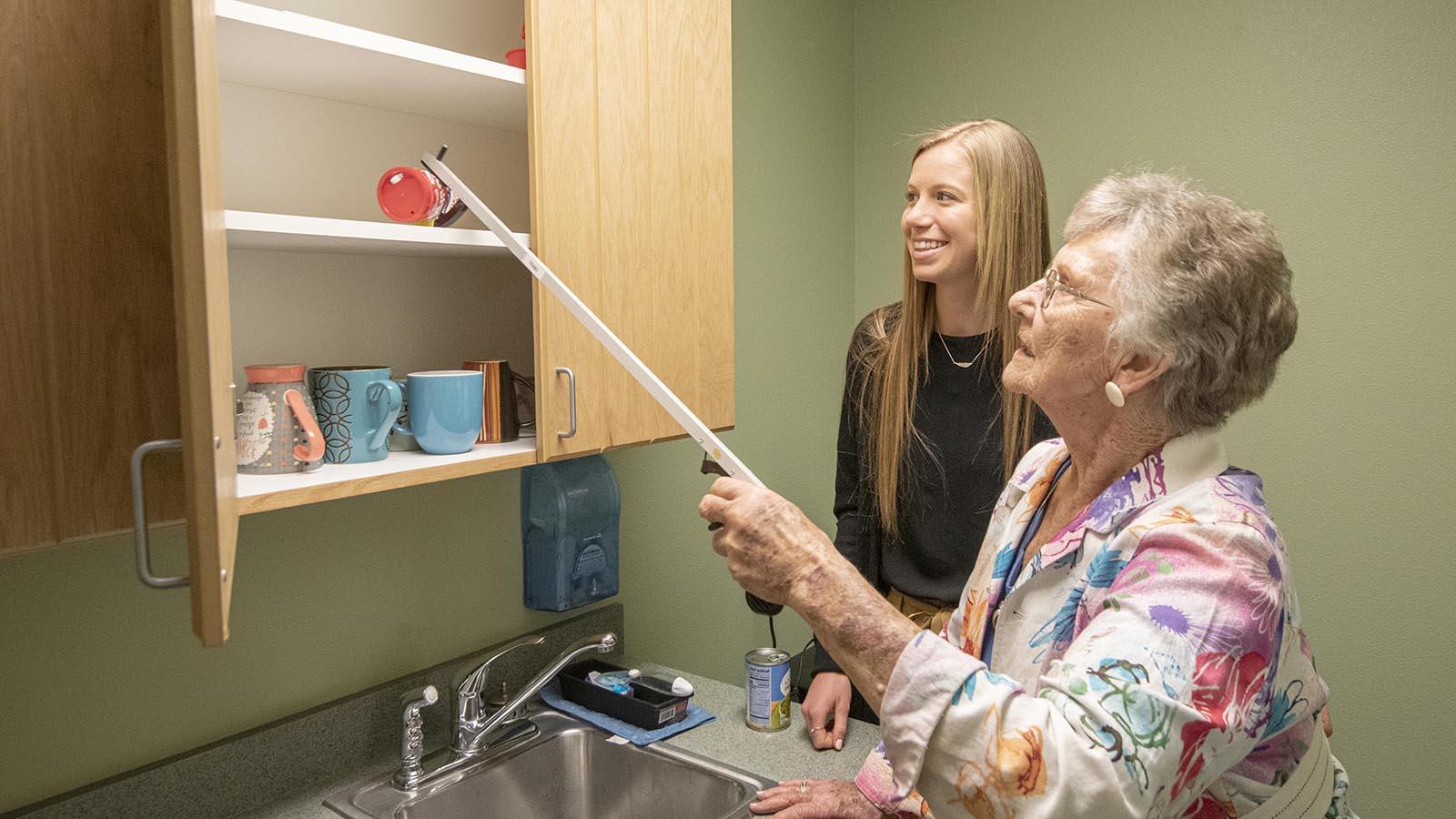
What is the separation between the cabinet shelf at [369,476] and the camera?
1152 mm

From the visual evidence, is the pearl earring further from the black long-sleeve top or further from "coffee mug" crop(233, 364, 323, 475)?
"coffee mug" crop(233, 364, 323, 475)

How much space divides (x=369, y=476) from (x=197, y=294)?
0.50m

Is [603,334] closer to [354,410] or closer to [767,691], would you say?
[354,410]

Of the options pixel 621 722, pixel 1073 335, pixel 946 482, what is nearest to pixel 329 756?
pixel 621 722

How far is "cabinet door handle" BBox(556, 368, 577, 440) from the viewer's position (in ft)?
4.74

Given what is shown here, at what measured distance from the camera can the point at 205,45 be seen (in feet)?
2.70

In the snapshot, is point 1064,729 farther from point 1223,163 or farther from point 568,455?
point 1223,163

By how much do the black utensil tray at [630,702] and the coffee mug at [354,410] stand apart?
2.07 ft

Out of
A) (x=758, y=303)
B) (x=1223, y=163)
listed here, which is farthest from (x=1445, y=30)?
(x=758, y=303)

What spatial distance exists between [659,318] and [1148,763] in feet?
3.21

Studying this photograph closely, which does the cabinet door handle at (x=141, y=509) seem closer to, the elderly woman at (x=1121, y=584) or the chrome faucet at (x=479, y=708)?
the elderly woman at (x=1121, y=584)

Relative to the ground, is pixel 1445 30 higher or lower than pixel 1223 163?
higher

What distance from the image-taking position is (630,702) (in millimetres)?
1712

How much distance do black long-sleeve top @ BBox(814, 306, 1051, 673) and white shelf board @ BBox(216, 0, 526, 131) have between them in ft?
2.89
